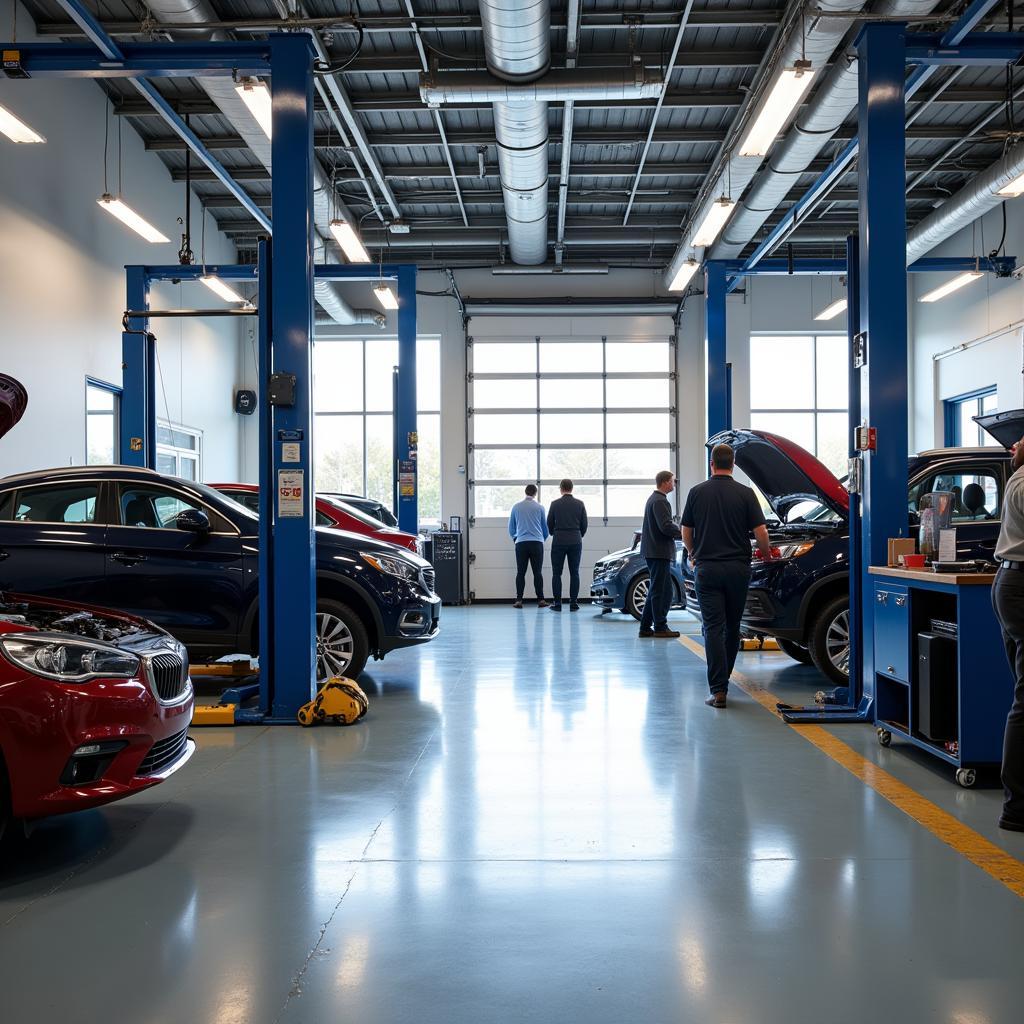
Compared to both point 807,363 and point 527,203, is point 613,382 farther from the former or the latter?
point 527,203

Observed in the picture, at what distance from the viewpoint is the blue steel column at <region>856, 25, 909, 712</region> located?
6309 millimetres

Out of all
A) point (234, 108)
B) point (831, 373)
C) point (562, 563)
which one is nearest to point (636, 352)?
point (831, 373)

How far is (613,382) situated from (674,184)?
13.1ft

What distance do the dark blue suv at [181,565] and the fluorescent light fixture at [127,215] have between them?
16.6 ft

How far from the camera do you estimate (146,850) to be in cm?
389

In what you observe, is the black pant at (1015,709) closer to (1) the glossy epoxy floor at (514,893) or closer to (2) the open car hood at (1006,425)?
(1) the glossy epoxy floor at (514,893)

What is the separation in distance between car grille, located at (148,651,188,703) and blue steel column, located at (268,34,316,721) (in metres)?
2.19

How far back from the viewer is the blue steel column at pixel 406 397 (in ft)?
42.8

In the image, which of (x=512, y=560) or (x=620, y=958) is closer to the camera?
(x=620, y=958)

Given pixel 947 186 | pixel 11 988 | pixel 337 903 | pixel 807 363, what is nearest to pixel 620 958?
pixel 337 903

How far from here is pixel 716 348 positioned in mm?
12656

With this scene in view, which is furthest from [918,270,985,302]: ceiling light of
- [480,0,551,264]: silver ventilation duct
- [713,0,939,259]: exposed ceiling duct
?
[480,0,551,264]: silver ventilation duct

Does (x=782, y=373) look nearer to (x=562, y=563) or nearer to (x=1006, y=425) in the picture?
(x=562, y=563)

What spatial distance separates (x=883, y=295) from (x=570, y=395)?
11.8m
